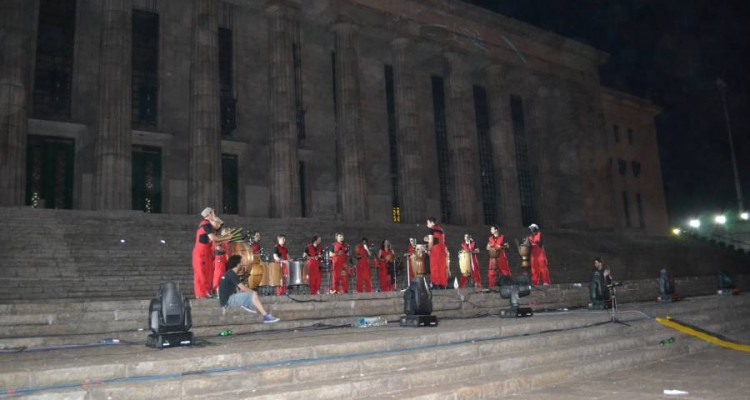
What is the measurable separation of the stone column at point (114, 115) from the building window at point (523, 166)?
2628cm

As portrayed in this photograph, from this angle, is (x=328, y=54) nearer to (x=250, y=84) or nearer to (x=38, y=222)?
(x=250, y=84)

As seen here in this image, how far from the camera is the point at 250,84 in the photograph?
2912cm

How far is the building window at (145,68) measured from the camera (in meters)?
25.9

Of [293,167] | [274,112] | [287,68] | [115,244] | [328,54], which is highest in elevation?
[328,54]

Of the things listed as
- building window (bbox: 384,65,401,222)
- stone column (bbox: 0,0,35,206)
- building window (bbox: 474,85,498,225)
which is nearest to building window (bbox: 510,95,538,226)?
building window (bbox: 474,85,498,225)

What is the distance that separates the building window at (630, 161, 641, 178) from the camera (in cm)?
4841

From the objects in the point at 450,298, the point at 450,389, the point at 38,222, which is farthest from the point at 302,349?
the point at 38,222

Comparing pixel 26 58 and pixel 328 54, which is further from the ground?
pixel 328 54

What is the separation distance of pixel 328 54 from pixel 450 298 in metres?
22.3

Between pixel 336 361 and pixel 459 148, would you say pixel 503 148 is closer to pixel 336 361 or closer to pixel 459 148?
pixel 459 148

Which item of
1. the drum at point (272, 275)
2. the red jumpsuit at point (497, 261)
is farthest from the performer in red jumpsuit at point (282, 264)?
the red jumpsuit at point (497, 261)

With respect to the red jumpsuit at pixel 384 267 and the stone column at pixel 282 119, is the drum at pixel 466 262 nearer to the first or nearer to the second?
the red jumpsuit at pixel 384 267

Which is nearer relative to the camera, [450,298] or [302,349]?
[302,349]

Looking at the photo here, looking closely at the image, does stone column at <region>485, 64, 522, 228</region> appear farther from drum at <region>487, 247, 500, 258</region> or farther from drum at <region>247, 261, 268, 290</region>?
drum at <region>247, 261, 268, 290</region>
